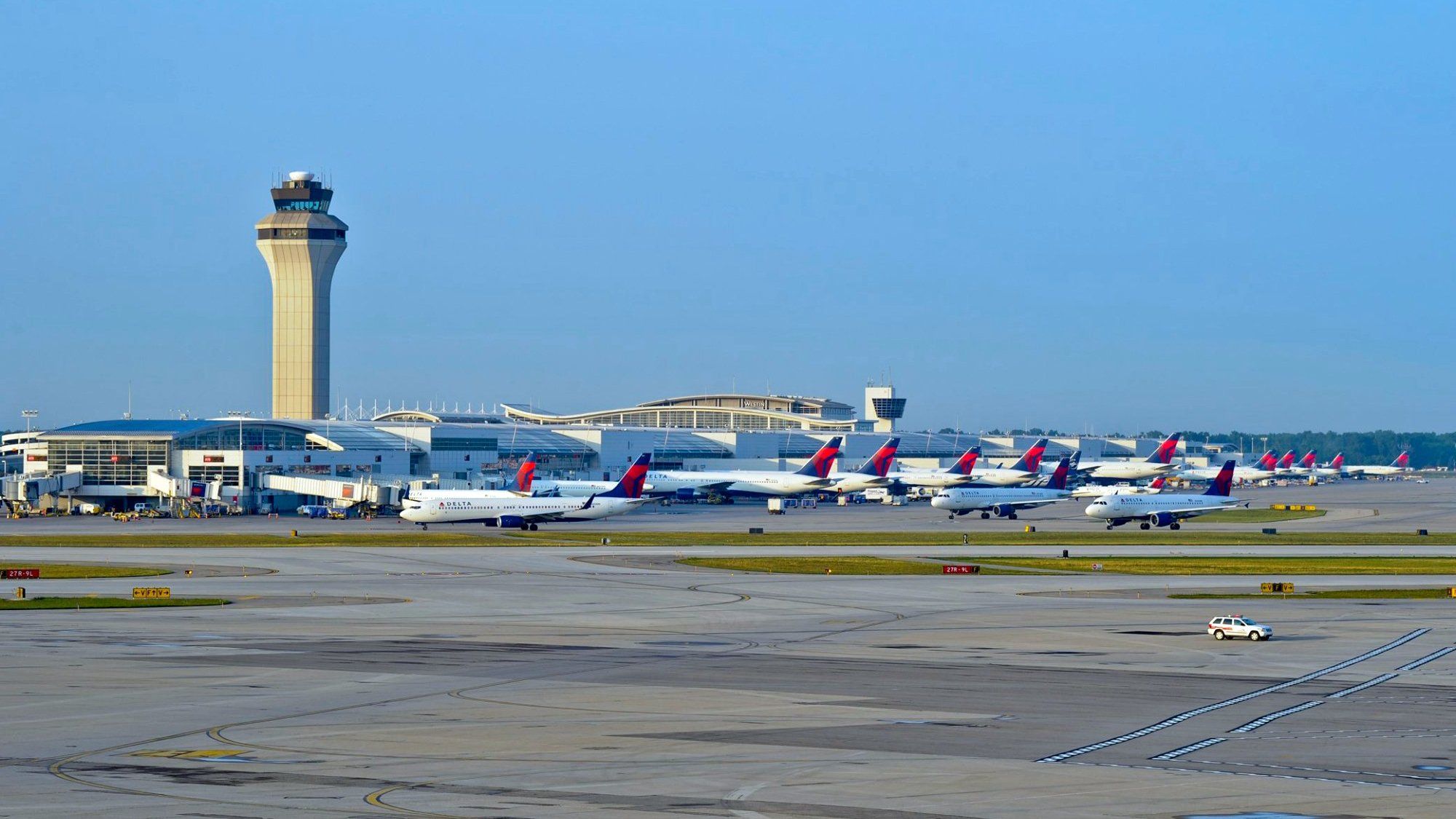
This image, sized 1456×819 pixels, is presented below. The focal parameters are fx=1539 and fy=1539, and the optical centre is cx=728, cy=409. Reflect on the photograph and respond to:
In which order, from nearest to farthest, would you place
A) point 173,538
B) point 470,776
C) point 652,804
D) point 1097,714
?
point 652,804 → point 470,776 → point 1097,714 → point 173,538

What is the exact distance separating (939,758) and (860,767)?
166 cm

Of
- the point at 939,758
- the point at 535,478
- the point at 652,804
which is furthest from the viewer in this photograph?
the point at 535,478

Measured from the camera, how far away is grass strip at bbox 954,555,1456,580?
78.0 m

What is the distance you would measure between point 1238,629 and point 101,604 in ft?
131

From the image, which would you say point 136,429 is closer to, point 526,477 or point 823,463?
point 526,477

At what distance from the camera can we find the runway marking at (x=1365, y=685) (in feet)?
118

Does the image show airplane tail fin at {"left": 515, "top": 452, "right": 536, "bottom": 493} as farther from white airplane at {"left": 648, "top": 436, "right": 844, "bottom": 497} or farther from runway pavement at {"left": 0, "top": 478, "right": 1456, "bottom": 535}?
white airplane at {"left": 648, "top": 436, "right": 844, "bottom": 497}

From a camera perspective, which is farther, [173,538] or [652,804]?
[173,538]

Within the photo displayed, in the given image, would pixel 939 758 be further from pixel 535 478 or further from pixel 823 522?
pixel 535 478

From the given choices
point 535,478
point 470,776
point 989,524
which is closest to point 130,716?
point 470,776

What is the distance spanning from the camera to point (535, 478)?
172 m

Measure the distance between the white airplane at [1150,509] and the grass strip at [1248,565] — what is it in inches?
1296

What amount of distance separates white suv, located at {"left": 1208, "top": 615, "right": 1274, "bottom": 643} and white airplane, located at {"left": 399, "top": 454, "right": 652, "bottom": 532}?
74.5 meters

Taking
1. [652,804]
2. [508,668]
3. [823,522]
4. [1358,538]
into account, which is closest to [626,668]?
[508,668]
